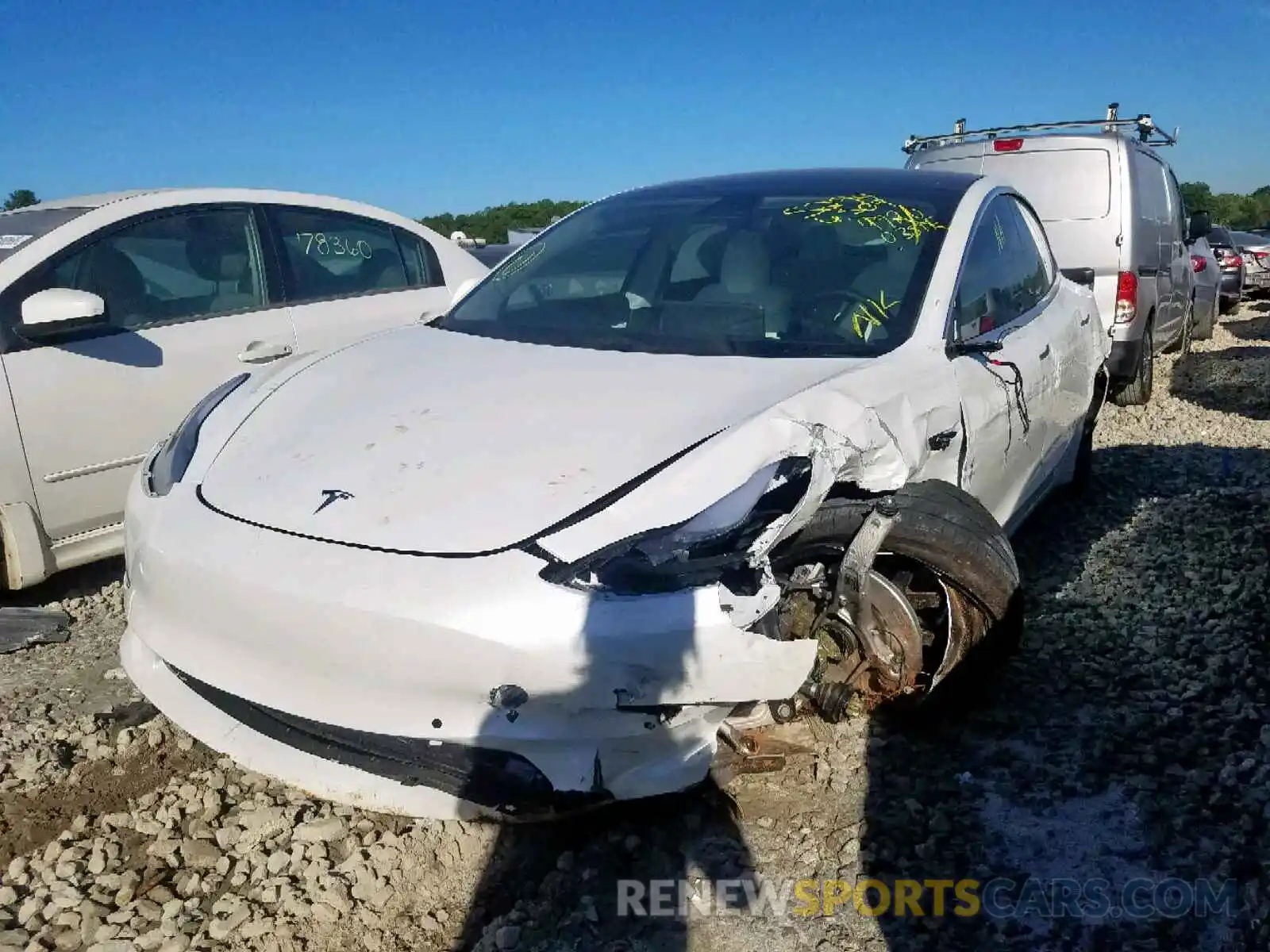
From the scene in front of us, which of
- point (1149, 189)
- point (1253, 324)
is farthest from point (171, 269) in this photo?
point (1253, 324)

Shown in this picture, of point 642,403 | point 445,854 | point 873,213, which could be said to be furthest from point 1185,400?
point 445,854

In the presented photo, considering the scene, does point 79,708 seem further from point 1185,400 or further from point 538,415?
point 1185,400

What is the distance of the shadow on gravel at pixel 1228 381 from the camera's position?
7613 mm

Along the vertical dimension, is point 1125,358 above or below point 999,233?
below

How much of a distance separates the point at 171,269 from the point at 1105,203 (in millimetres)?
5629

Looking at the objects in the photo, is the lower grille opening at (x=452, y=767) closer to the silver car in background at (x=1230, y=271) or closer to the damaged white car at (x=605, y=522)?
the damaged white car at (x=605, y=522)

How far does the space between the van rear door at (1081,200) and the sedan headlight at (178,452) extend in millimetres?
5445

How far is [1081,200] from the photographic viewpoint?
269 inches

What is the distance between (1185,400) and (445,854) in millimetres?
7336

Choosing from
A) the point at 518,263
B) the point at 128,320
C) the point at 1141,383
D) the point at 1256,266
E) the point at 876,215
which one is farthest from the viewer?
the point at 1256,266

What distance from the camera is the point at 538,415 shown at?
8.48ft

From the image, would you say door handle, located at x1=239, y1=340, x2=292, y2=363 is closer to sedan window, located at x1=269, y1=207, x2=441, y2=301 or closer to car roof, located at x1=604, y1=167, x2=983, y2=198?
sedan window, located at x1=269, y1=207, x2=441, y2=301

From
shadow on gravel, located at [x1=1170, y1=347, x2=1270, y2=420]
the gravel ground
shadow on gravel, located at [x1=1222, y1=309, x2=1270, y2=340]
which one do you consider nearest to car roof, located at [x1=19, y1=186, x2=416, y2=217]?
the gravel ground

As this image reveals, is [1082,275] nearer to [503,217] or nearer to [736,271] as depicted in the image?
[736,271]
